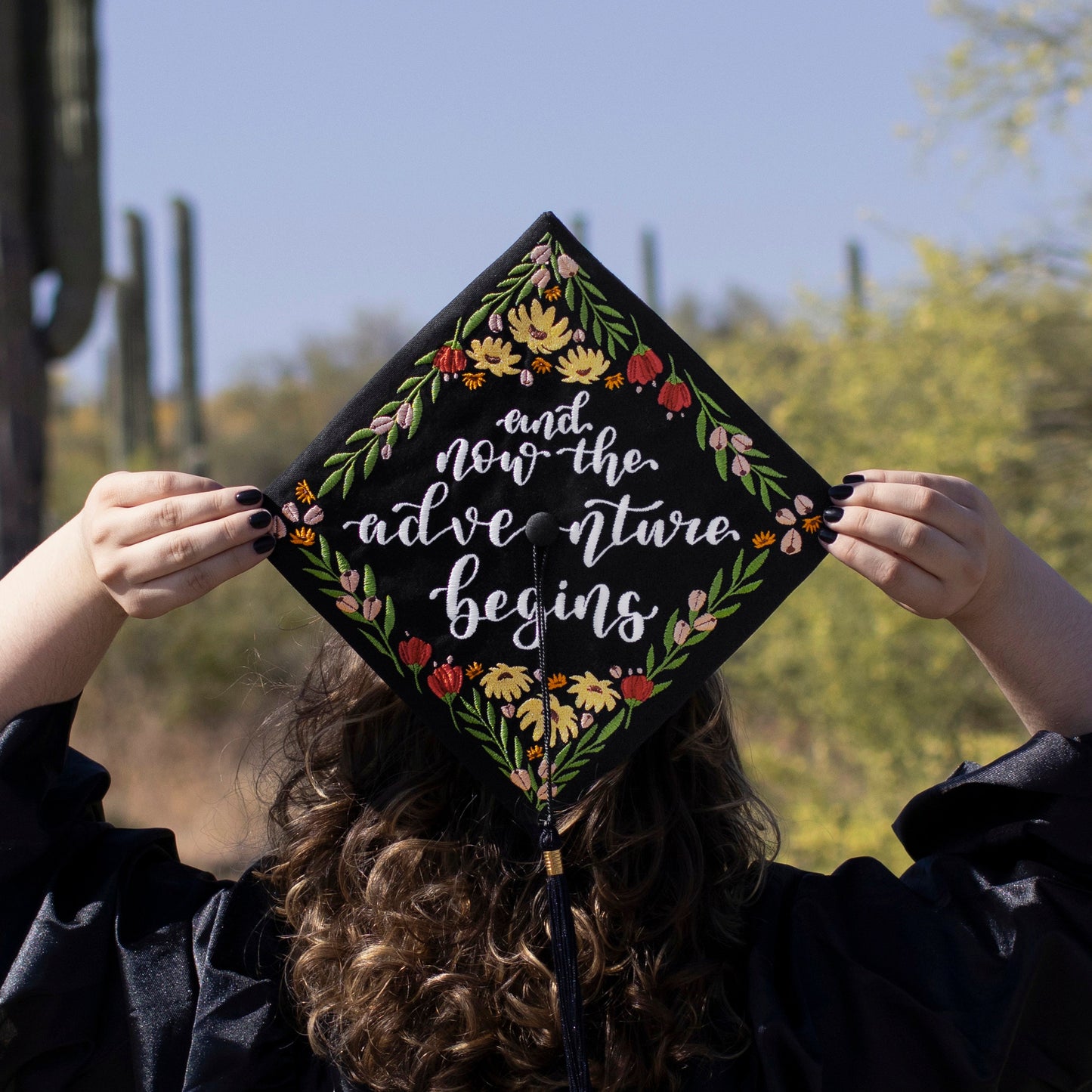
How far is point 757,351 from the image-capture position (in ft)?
31.0

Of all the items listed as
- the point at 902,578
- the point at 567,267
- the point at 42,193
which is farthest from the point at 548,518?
the point at 42,193

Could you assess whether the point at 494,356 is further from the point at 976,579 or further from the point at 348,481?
the point at 976,579

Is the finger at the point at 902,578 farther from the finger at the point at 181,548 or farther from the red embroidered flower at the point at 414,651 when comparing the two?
the finger at the point at 181,548

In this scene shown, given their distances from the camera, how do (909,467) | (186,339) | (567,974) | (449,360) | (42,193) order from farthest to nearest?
1. (186,339)
2. (909,467)
3. (42,193)
4. (449,360)
5. (567,974)

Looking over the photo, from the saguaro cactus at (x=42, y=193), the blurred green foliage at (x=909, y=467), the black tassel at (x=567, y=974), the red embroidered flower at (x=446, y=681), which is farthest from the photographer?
the blurred green foliage at (x=909, y=467)

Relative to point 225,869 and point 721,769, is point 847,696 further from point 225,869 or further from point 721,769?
point 721,769

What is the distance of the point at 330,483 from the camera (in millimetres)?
1442

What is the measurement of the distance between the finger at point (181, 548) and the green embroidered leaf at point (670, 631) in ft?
1.71

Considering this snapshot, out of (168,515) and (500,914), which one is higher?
(168,515)

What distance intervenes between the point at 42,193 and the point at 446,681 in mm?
6007

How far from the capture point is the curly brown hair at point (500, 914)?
128cm

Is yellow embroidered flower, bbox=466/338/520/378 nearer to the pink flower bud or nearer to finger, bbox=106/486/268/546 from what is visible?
the pink flower bud

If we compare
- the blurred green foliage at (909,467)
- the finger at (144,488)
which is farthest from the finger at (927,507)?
the blurred green foliage at (909,467)

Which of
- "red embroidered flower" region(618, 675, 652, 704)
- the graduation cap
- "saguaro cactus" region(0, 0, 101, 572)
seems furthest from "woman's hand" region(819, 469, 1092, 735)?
"saguaro cactus" region(0, 0, 101, 572)
